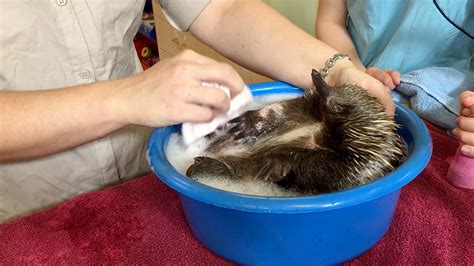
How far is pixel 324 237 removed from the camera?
584 millimetres

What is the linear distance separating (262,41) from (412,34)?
0.37 metres

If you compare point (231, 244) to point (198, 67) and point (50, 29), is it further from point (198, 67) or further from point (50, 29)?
point (50, 29)

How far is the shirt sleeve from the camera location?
938mm

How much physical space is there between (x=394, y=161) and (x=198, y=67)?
29cm

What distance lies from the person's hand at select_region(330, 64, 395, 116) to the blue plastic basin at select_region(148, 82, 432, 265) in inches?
4.5

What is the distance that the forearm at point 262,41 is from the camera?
88 centimetres

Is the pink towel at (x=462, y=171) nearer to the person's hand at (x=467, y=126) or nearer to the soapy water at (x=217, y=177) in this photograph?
the person's hand at (x=467, y=126)

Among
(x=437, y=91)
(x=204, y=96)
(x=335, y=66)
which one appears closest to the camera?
(x=204, y=96)

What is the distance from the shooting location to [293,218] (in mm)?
553

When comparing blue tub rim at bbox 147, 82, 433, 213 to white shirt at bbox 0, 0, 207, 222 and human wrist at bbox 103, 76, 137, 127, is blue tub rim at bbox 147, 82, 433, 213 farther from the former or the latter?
white shirt at bbox 0, 0, 207, 222

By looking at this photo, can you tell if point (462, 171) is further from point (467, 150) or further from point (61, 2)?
point (61, 2)

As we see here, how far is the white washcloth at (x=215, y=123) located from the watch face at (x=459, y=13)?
1.73 feet

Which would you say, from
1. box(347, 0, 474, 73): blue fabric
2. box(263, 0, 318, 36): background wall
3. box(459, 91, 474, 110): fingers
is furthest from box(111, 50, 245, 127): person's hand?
box(263, 0, 318, 36): background wall

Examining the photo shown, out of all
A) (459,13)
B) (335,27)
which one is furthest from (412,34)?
(335,27)
